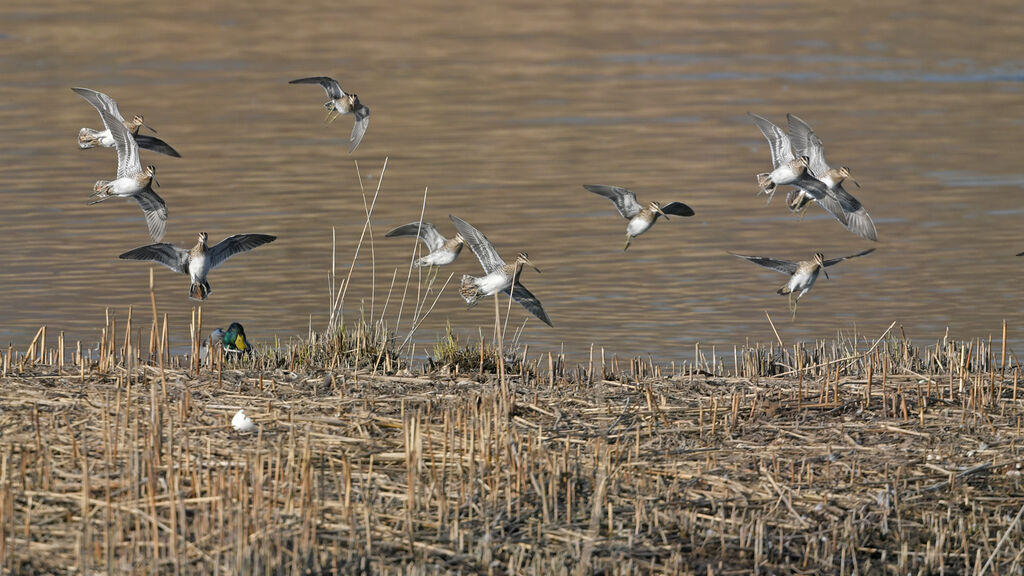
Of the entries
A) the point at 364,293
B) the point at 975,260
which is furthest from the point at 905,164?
the point at 364,293

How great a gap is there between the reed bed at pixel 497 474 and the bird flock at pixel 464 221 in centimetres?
115

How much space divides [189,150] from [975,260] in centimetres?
1377

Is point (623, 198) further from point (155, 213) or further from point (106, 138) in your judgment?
point (106, 138)

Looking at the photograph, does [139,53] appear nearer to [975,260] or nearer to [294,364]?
[975,260]

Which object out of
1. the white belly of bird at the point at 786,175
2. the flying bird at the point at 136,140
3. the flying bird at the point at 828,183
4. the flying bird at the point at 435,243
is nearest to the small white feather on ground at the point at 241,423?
the flying bird at the point at 435,243

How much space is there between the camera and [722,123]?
26.9 metres

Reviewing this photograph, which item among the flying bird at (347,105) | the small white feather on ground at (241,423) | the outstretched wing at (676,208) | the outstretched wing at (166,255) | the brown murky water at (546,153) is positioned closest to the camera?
the small white feather on ground at (241,423)

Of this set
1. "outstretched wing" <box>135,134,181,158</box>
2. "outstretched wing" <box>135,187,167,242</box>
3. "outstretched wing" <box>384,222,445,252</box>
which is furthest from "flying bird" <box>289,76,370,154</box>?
"outstretched wing" <box>135,187,167,242</box>

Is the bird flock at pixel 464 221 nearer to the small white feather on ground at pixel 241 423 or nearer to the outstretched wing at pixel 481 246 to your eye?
the outstretched wing at pixel 481 246

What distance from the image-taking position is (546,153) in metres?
24.3

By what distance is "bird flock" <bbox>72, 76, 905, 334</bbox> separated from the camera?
371 inches

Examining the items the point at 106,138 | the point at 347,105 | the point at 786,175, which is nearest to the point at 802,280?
the point at 786,175

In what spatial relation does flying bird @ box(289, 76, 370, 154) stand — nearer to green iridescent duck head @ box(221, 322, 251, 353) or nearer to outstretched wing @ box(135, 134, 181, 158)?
outstretched wing @ box(135, 134, 181, 158)

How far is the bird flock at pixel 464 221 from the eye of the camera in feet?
30.9
